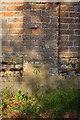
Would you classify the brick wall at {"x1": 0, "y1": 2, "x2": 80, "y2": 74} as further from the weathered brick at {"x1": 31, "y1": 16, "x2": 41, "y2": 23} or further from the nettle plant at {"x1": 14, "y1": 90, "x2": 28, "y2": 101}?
the nettle plant at {"x1": 14, "y1": 90, "x2": 28, "y2": 101}

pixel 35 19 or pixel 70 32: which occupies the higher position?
pixel 35 19

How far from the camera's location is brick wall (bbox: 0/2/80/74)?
304 centimetres

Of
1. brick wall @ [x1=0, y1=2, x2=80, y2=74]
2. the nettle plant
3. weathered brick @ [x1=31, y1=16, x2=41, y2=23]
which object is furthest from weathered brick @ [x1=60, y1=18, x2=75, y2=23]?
the nettle plant

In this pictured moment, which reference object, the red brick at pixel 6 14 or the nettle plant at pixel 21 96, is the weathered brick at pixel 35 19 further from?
the nettle plant at pixel 21 96

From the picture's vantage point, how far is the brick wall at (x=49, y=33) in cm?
304

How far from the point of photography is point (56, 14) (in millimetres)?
3037

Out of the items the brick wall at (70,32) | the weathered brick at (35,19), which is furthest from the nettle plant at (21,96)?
the weathered brick at (35,19)

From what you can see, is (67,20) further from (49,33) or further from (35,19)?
(35,19)

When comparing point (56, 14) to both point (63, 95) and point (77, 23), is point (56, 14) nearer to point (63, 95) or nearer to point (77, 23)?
point (77, 23)

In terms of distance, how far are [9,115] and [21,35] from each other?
4.80 feet

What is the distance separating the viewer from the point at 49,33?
3.04 metres

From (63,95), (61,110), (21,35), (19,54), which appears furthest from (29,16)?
(61,110)

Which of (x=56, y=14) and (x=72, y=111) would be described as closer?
(x=72, y=111)

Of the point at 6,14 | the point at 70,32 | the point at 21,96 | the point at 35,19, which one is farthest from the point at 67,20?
the point at 21,96
